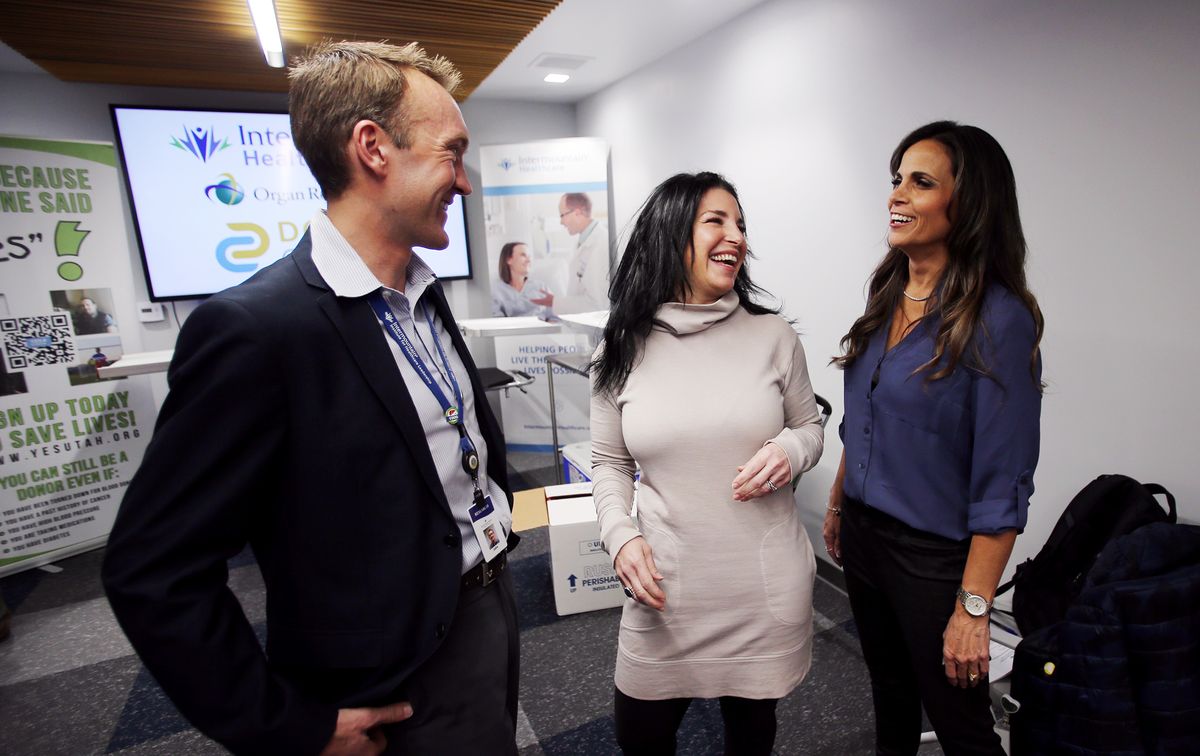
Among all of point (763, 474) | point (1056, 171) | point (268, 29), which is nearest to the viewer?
point (763, 474)

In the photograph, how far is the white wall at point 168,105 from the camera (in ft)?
11.9

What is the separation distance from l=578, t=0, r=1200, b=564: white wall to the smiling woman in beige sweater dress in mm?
1165

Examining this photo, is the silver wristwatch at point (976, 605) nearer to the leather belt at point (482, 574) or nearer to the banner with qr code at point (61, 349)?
the leather belt at point (482, 574)

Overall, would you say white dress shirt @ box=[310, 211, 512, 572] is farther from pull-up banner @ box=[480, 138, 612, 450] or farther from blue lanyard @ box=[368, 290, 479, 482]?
pull-up banner @ box=[480, 138, 612, 450]

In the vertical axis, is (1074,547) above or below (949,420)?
below

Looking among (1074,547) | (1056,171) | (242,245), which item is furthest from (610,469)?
(242,245)

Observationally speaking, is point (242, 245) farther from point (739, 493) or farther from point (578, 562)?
point (739, 493)

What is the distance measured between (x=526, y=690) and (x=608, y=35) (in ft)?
10.8

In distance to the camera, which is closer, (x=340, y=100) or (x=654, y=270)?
(x=340, y=100)

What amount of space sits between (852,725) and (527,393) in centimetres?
339

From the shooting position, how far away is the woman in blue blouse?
1119 millimetres

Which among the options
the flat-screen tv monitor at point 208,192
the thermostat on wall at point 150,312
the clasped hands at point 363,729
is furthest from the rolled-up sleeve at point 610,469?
the thermostat on wall at point 150,312

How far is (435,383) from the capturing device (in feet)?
3.12

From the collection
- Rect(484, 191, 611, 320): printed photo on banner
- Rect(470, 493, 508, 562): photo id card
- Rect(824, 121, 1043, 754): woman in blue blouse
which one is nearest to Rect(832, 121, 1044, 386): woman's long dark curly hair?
Rect(824, 121, 1043, 754): woman in blue blouse
